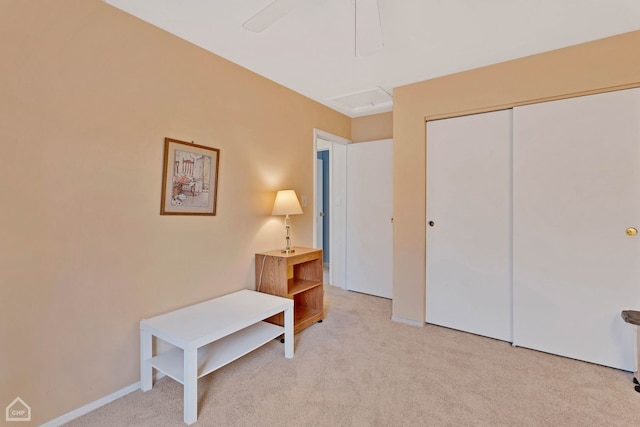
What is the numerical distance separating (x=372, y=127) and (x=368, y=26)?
2.27 meters

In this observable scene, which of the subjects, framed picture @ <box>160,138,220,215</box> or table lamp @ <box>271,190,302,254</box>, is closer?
framed picture @ <box>160,138,220,215</box>

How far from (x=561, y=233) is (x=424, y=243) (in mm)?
1034

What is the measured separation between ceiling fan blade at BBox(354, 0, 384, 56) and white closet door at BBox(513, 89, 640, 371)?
1503mm

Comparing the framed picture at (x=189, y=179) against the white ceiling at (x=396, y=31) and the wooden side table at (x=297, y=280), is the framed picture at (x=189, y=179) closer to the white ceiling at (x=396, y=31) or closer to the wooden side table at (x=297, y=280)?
the wooden side table at (x=297, y=280)

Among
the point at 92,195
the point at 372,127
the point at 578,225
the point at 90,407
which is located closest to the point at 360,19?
the point at 92,195

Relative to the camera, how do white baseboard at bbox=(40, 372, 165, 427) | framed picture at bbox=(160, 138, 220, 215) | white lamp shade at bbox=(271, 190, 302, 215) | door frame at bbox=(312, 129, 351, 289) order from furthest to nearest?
door frame at bbox=(312, 129, 351, 289) → white lamp shade at bbox=(271, 190, 302, 215) → framed picture at bbox=(160, 138, 220, 215) → white baseboard at bbox=(40, 372, 165, 427)

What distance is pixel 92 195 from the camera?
1.65 metres

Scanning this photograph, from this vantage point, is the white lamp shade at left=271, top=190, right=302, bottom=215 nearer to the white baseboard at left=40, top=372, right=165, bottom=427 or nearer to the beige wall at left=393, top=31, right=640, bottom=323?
the beige wall at left=393, top=31, right=640, bottom=323

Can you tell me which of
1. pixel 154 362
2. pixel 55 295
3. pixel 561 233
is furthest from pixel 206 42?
pixel 561 233

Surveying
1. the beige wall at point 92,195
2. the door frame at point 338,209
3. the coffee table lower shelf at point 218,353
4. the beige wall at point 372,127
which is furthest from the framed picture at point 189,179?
the beige wall at point 372,127

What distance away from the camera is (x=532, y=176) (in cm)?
231

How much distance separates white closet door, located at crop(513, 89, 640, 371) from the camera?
2.02 m

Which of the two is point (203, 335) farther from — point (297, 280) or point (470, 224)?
point (470, 224)

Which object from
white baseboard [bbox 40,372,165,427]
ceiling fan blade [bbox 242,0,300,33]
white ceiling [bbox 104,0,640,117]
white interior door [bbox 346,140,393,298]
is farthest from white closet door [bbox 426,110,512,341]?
white baseboard [bbox 40,372,165,427]
